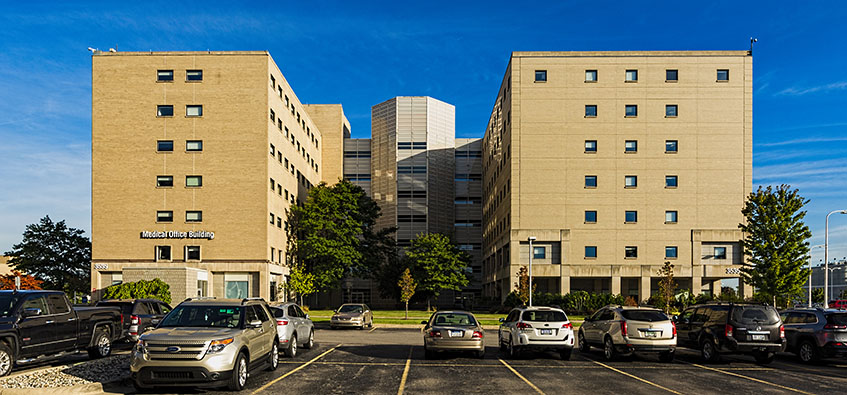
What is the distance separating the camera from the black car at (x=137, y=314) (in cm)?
1956

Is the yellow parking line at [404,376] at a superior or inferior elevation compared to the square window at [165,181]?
inferior

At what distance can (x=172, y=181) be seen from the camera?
54.0 m

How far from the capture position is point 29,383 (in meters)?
13.0

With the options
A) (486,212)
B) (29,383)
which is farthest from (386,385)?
(486,212)

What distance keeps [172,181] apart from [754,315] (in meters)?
46.9

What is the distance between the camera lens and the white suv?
1933cm

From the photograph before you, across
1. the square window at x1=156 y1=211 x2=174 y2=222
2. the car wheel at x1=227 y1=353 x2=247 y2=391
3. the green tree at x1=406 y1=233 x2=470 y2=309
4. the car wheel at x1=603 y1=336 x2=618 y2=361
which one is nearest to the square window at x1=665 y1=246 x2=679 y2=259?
the green tree at x1=406 y1=233 x2=470 y2=309

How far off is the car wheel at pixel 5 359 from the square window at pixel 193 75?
144 feet

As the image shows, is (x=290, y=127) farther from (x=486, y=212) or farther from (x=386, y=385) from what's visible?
(x=386, y=385)

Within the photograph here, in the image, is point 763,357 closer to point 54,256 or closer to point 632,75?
point 632,75

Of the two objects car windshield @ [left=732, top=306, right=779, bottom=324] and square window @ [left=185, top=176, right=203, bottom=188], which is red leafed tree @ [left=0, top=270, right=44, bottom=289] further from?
car windshield @ [left=732, top=306, right=779, bottom=324]

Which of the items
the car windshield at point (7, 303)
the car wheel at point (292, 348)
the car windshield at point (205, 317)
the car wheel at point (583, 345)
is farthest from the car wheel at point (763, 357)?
the car windshield at point (7, 303)

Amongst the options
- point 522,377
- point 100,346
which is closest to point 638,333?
point 522,377

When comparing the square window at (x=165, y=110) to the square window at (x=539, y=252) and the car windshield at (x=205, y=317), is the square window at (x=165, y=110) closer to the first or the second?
the square window at (x=539, y=252)
